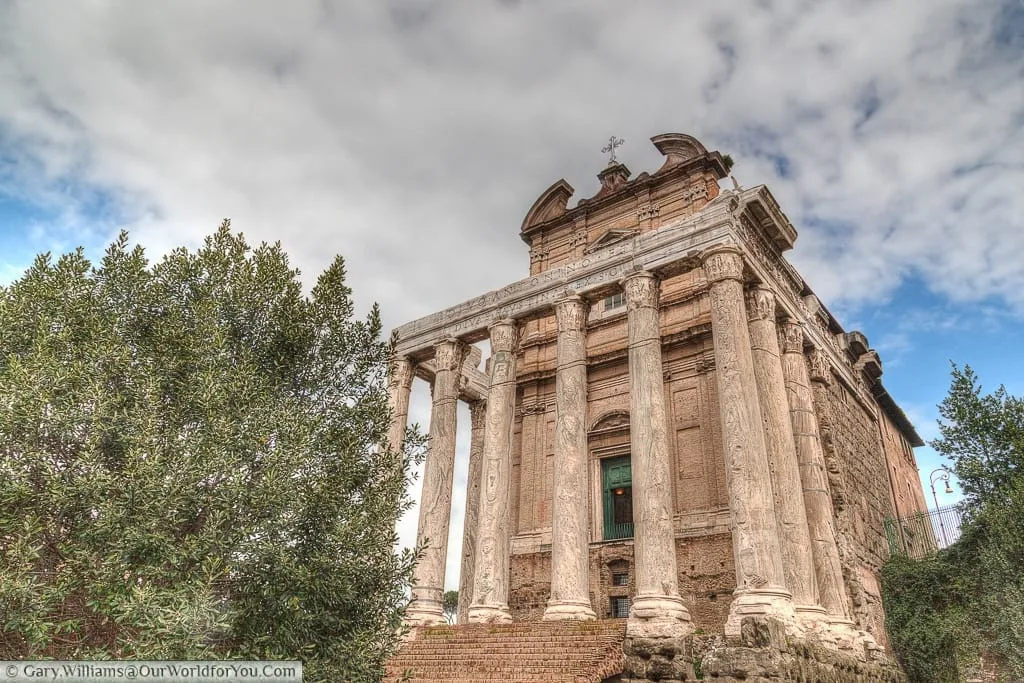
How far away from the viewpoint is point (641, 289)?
14977 millimetres

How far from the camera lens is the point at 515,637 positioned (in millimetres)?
12336

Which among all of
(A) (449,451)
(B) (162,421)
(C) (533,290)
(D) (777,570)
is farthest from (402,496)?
(C) (533,290)

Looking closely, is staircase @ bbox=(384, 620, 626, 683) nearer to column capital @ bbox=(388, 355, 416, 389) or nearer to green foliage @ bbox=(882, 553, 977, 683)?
column capital @ bbox=(388, 355, 416, 389)

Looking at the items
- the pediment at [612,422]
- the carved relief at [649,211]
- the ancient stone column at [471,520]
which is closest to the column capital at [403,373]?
the ancient stone column at [471,520]

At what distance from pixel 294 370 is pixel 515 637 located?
276 inches

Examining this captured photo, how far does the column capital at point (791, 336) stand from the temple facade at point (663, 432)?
0.18 feet

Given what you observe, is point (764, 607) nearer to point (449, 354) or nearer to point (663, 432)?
point (663, 432)

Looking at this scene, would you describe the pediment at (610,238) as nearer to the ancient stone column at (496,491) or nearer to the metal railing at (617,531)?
the ancient stone column at (496,491)

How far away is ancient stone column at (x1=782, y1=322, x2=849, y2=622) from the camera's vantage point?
44.2ft

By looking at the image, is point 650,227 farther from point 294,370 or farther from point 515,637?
point 294,370

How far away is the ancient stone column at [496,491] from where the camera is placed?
46.3 feet

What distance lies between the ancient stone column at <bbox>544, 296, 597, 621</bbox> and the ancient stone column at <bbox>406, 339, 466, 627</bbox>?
2.96m

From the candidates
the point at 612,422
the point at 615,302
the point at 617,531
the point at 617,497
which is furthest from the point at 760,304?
the point at 617,531

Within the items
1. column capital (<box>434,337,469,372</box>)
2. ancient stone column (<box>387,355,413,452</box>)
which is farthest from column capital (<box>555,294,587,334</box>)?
ancient stone column (<box>387,355,413,452</box>)
